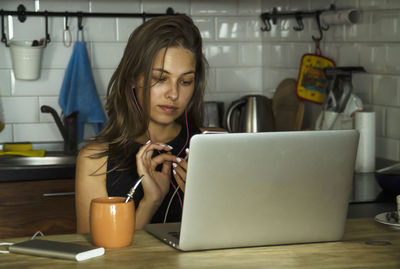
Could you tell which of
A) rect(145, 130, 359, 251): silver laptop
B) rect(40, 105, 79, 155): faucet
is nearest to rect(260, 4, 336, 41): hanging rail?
rect(40, 105, 79, 155): faucet

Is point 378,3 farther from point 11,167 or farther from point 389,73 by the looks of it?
point 11,167

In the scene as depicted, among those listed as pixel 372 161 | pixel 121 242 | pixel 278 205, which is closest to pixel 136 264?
pixel 121 242

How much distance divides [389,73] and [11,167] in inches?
58.2

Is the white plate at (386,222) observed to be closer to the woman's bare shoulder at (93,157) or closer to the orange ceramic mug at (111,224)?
the orange ceramic mug at (111,224)

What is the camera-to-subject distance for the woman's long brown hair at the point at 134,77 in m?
1.97

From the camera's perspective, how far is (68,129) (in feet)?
9.81

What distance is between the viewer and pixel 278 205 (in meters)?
1.33

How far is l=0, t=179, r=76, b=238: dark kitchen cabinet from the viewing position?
2.56 meters

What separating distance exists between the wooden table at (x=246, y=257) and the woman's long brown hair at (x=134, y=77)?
62 centimetres

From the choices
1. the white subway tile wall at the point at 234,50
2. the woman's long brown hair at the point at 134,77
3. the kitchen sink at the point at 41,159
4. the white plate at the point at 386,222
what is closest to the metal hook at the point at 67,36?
the white subway tile wall at the point at 234,50

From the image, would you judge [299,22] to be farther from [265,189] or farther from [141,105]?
[265,189]

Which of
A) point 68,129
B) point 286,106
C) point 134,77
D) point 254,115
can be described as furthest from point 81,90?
point 134,77

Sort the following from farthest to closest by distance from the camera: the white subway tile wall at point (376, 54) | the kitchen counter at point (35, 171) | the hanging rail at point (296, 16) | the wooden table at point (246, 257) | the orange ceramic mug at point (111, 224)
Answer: the hanging rail at point (296, 16) < the kitchen counter at point (35, 171) < the white subway tile wall at point (376, 54) < the orange ceramic mug at point (111, 224) < the wooden table at point (246, 257)

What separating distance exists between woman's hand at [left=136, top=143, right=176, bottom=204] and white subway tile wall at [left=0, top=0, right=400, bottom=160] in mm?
996
